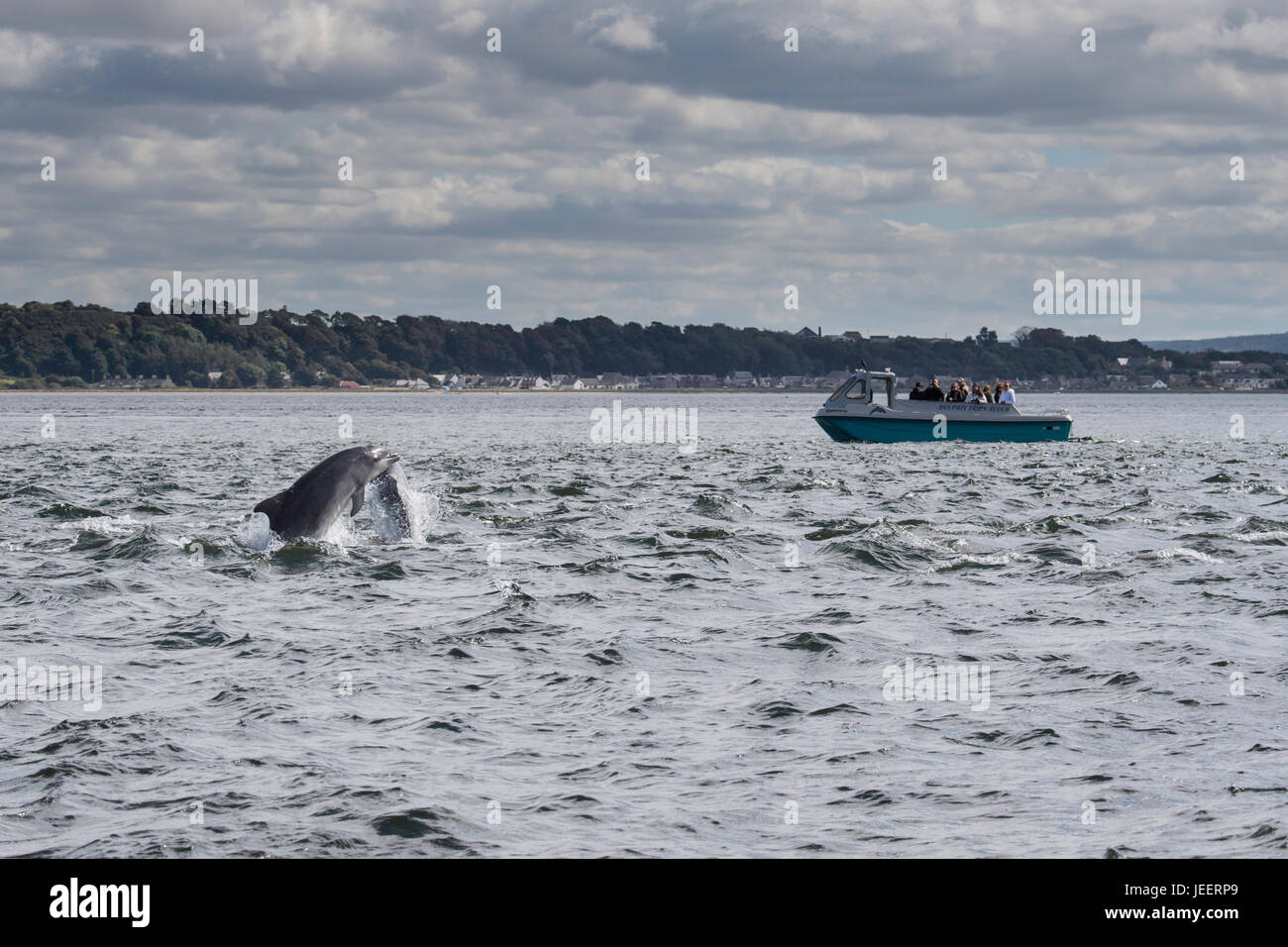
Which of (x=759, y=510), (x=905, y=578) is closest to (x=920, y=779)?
(x=905, y=578)

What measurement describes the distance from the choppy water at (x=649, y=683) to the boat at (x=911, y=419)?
2431cm

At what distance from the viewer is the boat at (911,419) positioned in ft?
165

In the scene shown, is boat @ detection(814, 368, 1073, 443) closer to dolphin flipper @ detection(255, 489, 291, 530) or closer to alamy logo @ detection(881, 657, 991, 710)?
dolphin flipper @ detection(255, 489, 291, 530)

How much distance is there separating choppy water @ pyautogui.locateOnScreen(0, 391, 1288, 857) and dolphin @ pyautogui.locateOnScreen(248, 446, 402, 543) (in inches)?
16.9

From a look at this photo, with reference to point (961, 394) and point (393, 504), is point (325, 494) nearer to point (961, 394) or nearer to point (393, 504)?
point (393, 504)

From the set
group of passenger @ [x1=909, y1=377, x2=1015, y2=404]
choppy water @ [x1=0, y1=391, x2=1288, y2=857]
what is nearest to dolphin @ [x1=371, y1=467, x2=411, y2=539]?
choppy water @ [x1=0, y1=391, x2=1288, y2=857]

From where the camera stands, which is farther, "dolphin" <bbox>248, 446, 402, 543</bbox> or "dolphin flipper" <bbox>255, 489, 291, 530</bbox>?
"dolphin flipper" <bbox>255, 489, 291, 530</bbox>

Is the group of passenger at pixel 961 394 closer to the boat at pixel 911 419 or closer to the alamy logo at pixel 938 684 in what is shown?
the boat at pixel 911 419

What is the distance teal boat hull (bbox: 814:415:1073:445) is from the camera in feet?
165
